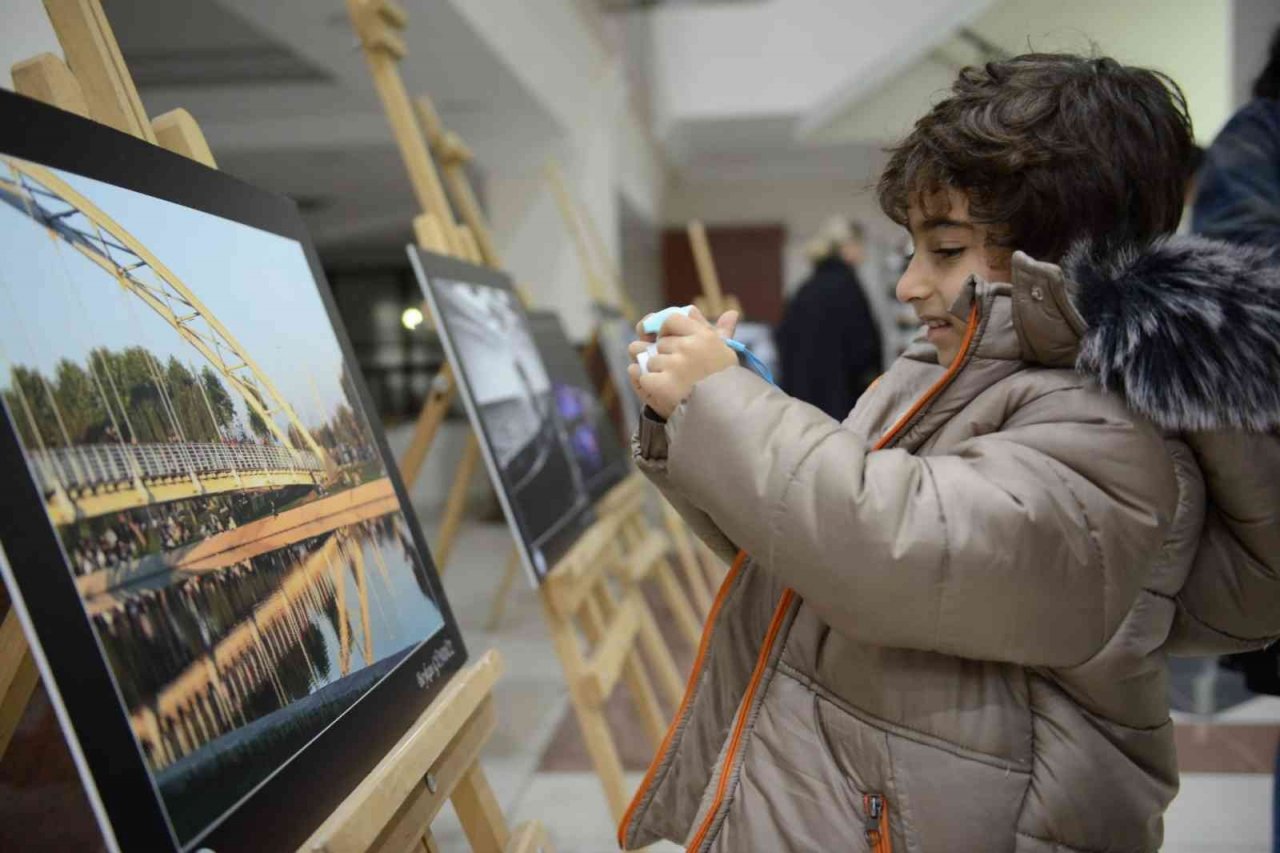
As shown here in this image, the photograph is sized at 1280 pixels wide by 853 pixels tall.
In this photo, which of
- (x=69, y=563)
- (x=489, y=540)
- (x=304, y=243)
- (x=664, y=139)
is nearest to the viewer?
(x=69, y=563)

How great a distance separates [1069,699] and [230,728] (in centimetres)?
61

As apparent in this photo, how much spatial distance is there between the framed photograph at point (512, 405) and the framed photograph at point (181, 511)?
19.3 inches

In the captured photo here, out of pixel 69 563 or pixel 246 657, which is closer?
pixel 69 563

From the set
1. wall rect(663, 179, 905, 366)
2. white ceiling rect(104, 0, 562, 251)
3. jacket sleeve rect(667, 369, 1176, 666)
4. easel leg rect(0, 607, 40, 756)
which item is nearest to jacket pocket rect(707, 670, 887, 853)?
jacket sleeve rect(667, 369, 1176, 666)

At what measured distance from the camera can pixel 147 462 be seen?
1.95ft

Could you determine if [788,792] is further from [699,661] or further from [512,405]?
[512,405]

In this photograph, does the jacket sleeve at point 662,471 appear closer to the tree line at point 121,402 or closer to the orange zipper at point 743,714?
the orange zipper at point 743,714

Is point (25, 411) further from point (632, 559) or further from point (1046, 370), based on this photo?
point (632, 559)

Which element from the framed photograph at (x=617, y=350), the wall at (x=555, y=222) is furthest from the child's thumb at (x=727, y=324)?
the wall at (x=555, y=222)

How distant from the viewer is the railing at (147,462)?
52cm

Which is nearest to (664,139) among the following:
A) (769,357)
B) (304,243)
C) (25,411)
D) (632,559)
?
(769,357)

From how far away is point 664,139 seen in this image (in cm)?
728

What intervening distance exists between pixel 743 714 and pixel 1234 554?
1.38 feet

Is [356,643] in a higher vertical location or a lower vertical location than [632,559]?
higher
